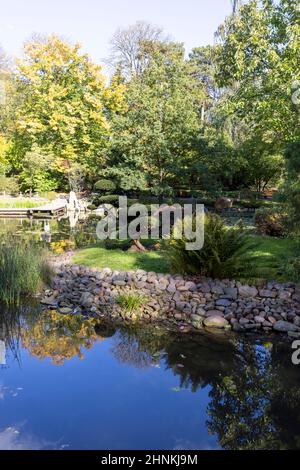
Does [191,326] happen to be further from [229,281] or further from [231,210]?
[231,210]

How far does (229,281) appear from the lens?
6.99 m

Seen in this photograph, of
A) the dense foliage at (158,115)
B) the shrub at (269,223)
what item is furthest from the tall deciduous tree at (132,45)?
the shrub at (269,223)

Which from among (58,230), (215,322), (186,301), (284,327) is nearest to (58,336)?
(186,301)

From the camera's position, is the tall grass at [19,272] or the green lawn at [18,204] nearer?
the tall grass at [19,272]

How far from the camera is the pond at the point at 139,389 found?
12.5 ft

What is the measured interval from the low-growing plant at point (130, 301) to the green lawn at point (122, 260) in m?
1.05

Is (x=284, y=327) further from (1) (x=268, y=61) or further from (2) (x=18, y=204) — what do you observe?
(2) (x=18, y=204)

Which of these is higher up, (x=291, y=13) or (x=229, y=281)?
(x=291, y=13)

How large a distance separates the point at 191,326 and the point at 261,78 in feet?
34.4

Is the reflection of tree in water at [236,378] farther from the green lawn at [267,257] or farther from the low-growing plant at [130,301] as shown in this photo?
the green lawn at [267,257]

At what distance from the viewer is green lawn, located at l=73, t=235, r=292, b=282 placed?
7.40 m

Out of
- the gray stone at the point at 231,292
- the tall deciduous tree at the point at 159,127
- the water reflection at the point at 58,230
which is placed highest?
the tall deciduous tree at the point at 159,127

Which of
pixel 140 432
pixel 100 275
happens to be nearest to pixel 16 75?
pixel 100 275

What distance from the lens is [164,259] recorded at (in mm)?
8500
